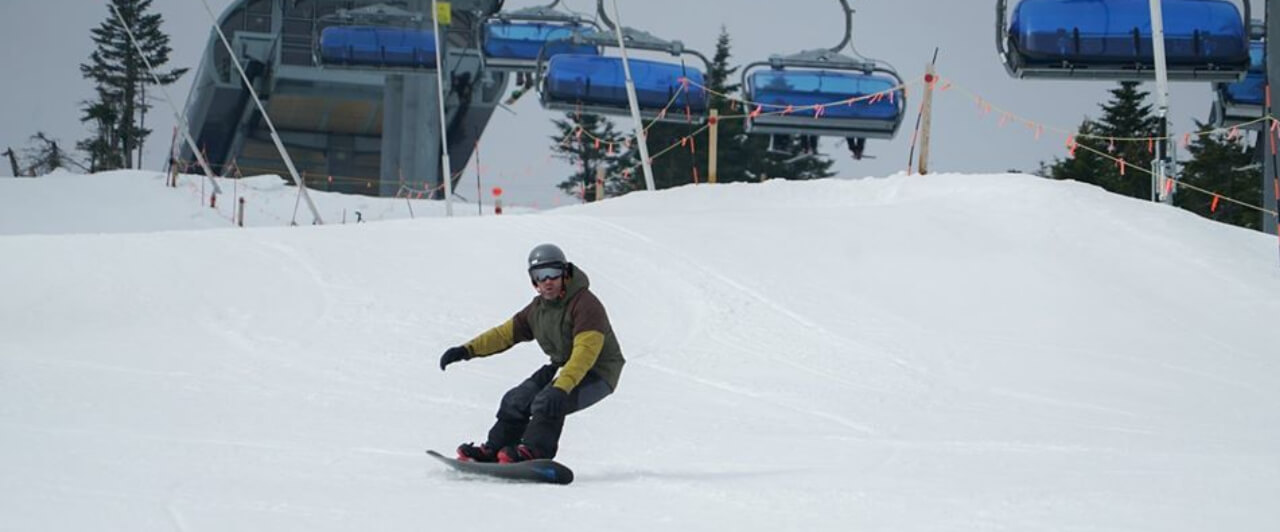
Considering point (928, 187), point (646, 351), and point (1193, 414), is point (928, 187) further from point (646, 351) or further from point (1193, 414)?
point (1193, 414)

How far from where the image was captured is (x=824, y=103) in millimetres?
33375

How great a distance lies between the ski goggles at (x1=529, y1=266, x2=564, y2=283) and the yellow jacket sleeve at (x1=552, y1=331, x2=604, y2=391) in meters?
0.31

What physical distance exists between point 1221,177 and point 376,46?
27.5 metres

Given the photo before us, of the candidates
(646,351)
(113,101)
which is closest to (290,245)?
(646,351)

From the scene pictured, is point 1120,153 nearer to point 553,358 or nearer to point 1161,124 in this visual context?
point 1161,124

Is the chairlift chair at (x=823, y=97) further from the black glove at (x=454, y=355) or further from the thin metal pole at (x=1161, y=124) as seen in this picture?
the black glove at (x=454, y=355)

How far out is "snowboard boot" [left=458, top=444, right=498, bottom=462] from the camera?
7840 mm

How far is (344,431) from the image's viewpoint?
9516 mm

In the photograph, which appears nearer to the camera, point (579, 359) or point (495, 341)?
point (579, 359)

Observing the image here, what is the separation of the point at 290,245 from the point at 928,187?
9.85 meters

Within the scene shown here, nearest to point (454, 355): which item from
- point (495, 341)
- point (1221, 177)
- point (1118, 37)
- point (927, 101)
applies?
point (495, 341)

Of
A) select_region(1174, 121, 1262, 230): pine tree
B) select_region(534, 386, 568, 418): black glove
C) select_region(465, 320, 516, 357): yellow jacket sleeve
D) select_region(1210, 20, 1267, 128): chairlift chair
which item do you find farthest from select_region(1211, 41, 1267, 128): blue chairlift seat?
select_region(534, 386, 568, 418): black glove

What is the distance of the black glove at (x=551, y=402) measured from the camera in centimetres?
774

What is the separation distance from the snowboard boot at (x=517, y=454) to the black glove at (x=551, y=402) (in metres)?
0.19
